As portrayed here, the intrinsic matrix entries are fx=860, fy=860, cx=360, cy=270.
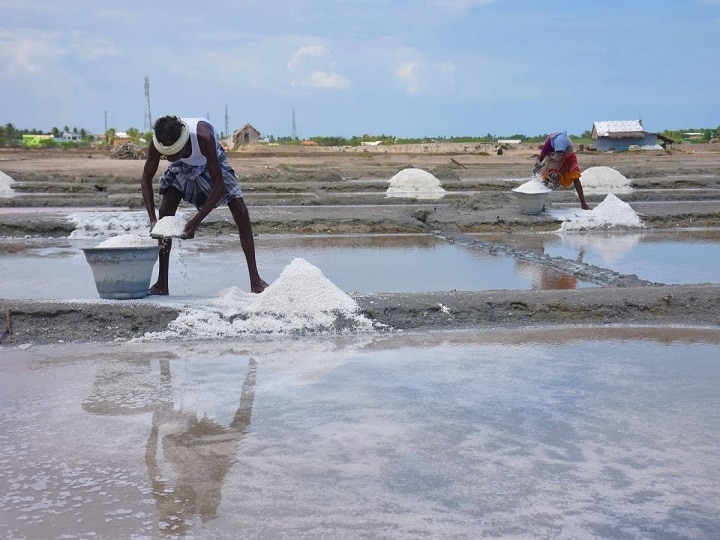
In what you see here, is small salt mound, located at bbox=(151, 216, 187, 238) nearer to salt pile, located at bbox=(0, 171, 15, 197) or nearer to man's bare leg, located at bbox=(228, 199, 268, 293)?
man's bare leg, located at bbox=(228, 199, 268, 293)

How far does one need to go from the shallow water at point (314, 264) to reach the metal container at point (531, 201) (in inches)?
82.6

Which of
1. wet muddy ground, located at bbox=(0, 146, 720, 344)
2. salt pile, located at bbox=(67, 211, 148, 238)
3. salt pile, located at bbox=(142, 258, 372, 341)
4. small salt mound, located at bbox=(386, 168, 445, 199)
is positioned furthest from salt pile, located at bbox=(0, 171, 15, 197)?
salt pile, located at bbox=(142, 258, 372, 341)

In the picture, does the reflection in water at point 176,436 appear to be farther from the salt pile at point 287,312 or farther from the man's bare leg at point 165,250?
the man's bare leg at point 165,250

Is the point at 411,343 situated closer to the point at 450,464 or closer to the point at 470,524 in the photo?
the point at 450,464

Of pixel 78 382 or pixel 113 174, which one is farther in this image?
pixel 113 174

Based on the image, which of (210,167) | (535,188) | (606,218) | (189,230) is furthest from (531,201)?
(189,230)

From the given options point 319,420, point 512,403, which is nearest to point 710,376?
point 512,403

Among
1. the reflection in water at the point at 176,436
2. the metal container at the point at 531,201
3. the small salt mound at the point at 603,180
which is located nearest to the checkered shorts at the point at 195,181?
the reflection in water at the point at 176,436

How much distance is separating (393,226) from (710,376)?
294 inches

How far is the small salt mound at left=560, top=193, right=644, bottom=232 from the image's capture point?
11.7 m

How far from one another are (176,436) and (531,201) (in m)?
9.52

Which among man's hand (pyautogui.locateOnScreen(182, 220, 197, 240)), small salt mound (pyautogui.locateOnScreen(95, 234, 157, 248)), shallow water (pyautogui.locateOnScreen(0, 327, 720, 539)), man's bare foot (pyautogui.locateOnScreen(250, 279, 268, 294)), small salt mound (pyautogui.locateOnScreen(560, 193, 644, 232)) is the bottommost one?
shallow water (pyautogui.locateOnScreen(0, 327, 720, 539))

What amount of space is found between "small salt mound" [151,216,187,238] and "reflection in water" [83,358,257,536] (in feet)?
3.78

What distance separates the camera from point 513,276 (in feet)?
25.4
